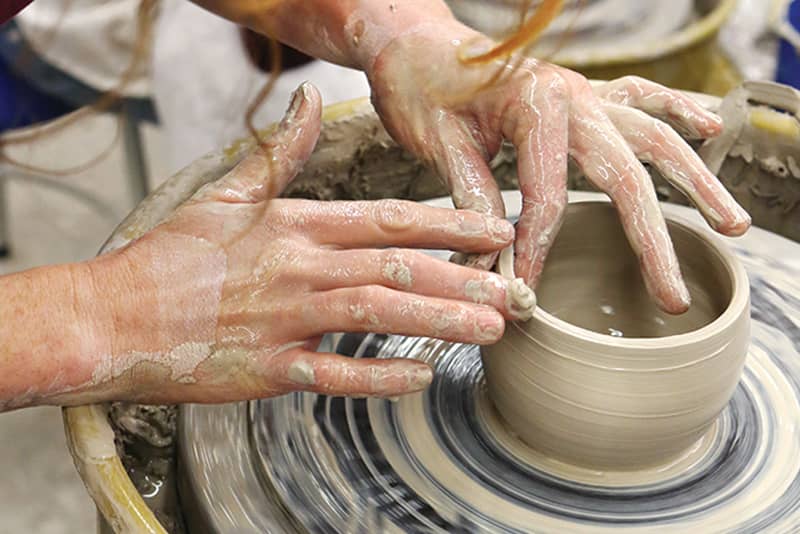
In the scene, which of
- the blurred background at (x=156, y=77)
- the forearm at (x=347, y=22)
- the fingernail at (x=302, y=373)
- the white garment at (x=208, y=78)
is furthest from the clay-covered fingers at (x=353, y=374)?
the white garment at (x=208, y=78)

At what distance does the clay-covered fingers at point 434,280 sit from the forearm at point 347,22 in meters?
0.38

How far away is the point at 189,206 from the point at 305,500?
33 centimetres

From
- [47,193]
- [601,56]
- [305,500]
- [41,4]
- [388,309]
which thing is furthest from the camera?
[47,193]

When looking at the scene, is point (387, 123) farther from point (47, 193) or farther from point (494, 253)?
point (47, 193)

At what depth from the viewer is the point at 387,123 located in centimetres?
123

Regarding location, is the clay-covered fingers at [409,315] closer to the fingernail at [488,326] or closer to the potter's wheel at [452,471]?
the fingernail at [488,326]

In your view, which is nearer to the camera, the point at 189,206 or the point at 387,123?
the point at 189,206

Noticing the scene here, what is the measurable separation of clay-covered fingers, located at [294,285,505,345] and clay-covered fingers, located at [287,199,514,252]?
0.08 m

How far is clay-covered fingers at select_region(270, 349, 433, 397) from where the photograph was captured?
3.06ft

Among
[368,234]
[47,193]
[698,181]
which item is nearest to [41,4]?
[47,193]

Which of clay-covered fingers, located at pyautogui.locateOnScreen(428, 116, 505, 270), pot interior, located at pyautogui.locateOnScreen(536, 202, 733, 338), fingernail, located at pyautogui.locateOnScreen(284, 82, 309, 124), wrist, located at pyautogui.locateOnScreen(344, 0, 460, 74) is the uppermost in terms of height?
wrist, located at pyautogui.locateOnScreen(344, 0, 460, 74)

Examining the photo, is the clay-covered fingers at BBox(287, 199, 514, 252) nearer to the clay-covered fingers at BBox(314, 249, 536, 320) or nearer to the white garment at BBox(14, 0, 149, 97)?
the clay-covered fingers at BBox(314, 249, 536, 320)

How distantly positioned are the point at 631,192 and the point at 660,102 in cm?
19

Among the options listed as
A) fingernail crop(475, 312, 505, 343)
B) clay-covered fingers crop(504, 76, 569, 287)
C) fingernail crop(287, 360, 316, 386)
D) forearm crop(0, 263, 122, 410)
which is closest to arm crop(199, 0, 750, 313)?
clay-covered fingers crop(504, 76, 569, 287)
